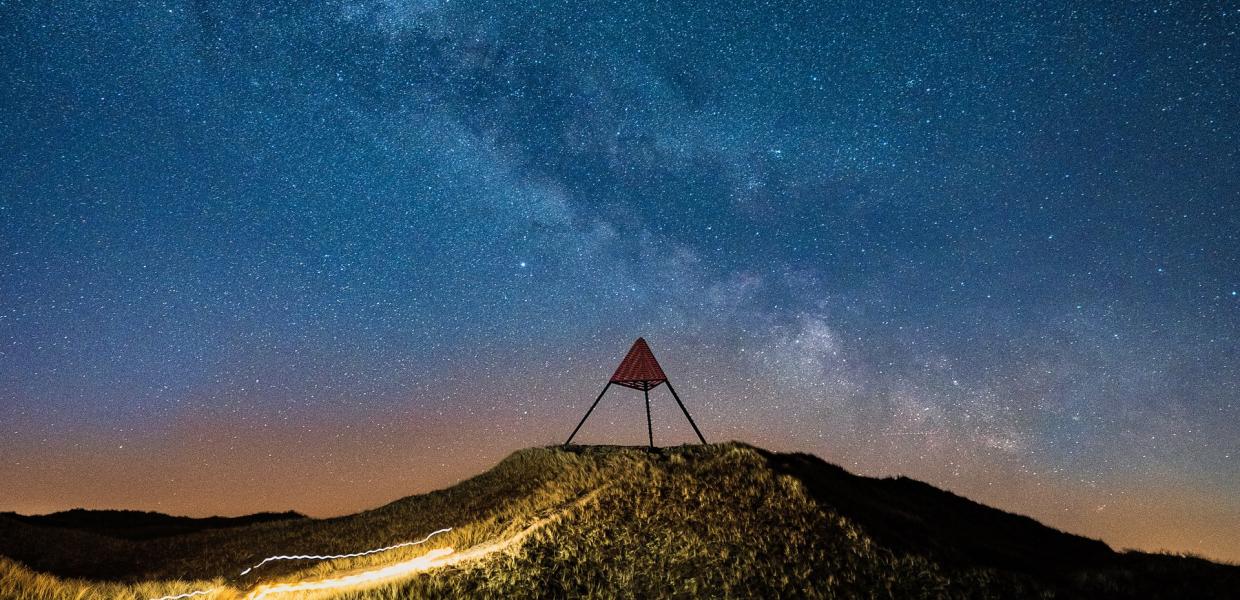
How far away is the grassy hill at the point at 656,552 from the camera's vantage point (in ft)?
40.7

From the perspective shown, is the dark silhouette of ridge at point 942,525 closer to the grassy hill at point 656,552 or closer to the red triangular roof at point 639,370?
the grassy hill at point 656,552

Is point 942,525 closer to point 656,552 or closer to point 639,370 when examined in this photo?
point 639,370

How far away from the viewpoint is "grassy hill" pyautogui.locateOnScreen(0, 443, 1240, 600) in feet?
40.7

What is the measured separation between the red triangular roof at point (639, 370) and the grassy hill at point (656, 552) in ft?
7.53

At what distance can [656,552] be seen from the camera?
13188 mm

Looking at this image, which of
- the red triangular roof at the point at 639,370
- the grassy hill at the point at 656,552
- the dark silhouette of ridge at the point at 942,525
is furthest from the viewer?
the red triangular roof at the point at 639,370

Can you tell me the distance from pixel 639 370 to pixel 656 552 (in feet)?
26.3

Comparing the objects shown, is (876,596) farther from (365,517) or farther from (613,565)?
(365,517)

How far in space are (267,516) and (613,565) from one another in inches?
1281

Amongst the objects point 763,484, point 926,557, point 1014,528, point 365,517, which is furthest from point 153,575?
point 1014,528

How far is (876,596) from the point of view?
1225cm

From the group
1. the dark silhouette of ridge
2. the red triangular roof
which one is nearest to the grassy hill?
the dark silhouette of ridge

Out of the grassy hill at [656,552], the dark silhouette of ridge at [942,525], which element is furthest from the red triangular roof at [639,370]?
the dark silhouette of ridge at [942,525]

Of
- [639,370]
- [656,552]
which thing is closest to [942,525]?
[639,370]
